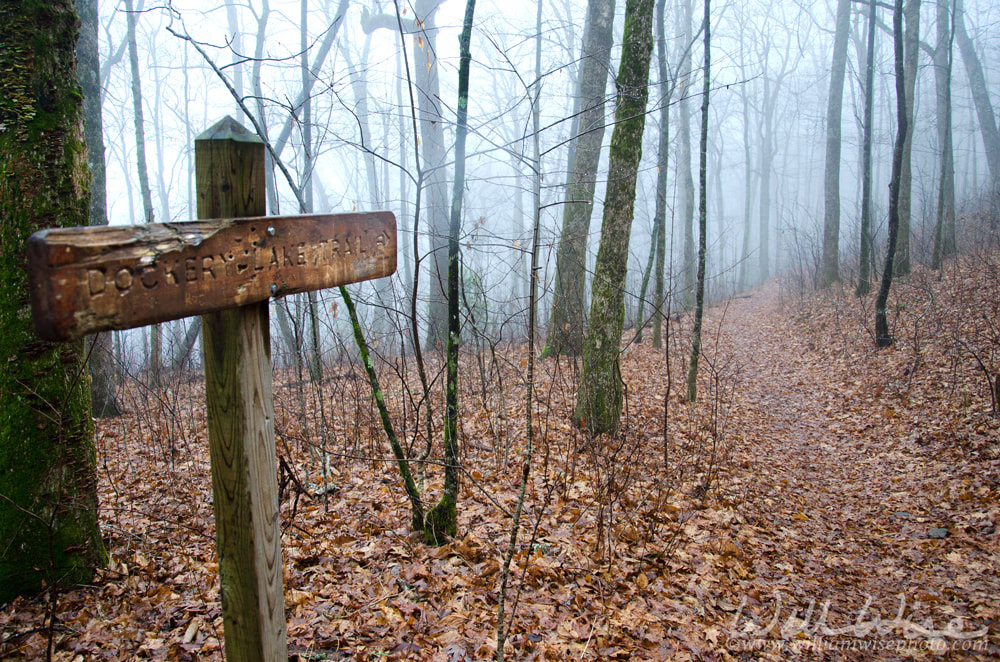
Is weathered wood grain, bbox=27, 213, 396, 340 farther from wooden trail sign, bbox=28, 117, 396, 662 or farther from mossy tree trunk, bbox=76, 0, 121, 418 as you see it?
mossy tree trunk, bbox=76, 0, 121, 418

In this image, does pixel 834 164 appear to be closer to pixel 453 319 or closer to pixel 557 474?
pixel 557 474

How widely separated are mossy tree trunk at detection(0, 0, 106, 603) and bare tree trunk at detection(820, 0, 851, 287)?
1477cm

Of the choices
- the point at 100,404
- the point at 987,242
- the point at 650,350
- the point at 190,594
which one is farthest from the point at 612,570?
the point at 987,242

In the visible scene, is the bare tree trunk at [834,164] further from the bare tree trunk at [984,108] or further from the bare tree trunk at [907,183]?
the bare tree trunk at [984,108]

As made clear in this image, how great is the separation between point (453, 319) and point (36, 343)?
2.28 meters

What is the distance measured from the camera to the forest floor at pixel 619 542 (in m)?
2.76

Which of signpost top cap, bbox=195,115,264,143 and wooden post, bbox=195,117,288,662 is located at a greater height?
signpost top cap, bbox=195,115,264,143

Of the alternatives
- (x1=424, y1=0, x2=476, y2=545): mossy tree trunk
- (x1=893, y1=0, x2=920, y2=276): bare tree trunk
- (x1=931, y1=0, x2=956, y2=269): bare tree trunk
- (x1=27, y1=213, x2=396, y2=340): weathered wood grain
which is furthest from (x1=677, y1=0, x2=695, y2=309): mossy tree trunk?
(x1=27, y1=213, x2=396, y2=340): weathered wood grain

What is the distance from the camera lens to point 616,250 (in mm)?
5723

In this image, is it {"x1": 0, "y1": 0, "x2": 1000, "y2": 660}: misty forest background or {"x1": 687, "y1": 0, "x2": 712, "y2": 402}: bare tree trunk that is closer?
{"x1": 0, "y1": 0, "x2": 1000, "y2": 660}: misty forest background

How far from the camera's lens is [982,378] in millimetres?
5879

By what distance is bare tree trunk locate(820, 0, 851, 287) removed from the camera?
13578 mm

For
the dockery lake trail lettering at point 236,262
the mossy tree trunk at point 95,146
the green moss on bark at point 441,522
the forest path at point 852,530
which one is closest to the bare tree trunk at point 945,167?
the forest path at point 852,530

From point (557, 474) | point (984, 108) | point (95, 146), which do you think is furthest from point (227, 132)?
point (984, 108)
